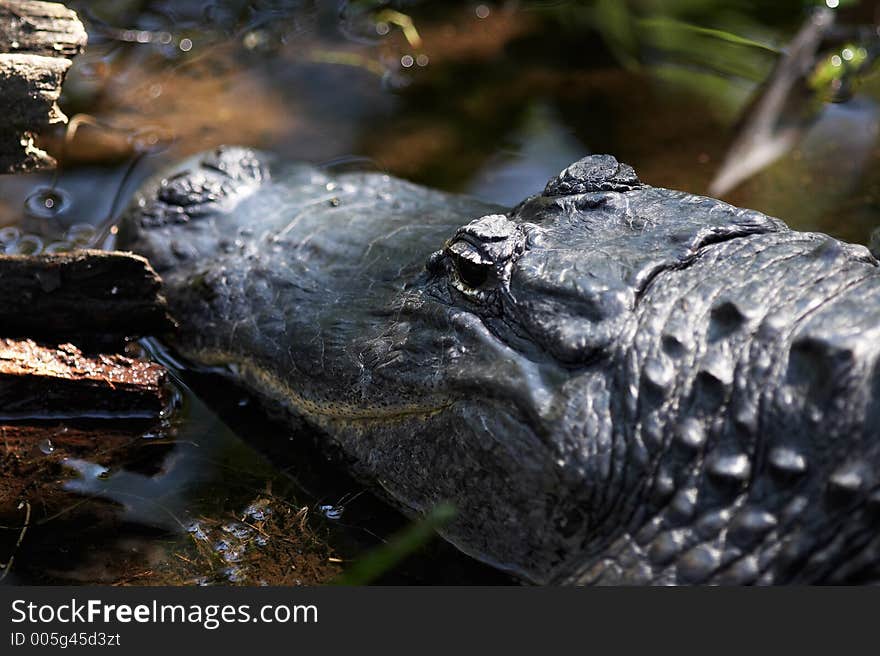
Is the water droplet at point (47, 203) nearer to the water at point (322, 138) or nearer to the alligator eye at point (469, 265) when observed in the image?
the water at point (322, 138)

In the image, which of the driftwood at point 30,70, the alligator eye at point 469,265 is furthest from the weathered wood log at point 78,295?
the alligator eye at point 469,265

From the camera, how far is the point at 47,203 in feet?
14.1

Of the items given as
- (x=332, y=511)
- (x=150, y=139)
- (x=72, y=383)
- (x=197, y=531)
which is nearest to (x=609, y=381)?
(x=332, y=511)

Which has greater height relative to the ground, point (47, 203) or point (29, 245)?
point (47, 203)

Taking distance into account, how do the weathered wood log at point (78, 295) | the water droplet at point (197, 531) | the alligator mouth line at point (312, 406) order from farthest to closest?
the weathered wood log at point (78, 295) → the water droplet at point (197, 531) → the alligator mouth line at point (312, 406)

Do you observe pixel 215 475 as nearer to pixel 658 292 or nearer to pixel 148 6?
pixel 658 292

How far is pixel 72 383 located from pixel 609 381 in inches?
69.2

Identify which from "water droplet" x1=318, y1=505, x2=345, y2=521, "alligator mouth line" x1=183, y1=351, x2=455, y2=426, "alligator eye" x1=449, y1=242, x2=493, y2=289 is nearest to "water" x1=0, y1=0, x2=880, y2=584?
"water droplet" x1=318, y1=505, x2=345, y2=521

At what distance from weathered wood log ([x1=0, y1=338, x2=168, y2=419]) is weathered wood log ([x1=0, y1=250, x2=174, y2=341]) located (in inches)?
2.8

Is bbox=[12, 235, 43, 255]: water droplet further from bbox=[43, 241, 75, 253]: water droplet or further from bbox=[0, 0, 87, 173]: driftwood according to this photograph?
bbox=[0, 0, 87, 173]: driftwood

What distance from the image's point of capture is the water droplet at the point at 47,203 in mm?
4254

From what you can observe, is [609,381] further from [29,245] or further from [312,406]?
[29,245]

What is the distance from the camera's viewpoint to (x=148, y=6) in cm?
553

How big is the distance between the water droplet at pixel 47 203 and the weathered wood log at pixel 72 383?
116cm
